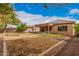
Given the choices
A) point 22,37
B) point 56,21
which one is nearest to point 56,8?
point 56,21

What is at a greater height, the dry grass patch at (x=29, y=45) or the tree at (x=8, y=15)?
the tree at (x=8, y=15)

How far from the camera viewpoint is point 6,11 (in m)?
7.05

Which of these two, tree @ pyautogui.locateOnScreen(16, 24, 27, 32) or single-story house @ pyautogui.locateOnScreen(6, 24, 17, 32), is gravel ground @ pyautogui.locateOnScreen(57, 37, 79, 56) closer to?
tree @ pyautogui.locateOnScreen(16, 24, 27, 32)

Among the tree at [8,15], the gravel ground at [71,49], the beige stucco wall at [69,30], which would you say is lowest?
the gravel ground at [71,49]

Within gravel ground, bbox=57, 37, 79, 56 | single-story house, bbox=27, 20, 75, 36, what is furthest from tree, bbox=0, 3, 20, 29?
gravel ground, bbox=57, 37, 79, 56

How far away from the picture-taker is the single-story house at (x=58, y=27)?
704 cm

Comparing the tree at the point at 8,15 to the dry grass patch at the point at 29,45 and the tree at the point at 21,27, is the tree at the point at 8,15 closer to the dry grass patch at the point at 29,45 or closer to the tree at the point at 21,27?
the tree at the point at 21,27

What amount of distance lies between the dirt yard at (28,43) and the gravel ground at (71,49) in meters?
0.18

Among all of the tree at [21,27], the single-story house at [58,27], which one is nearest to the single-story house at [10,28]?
the tree at [21,27]

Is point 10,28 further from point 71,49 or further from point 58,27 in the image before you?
point 71,49

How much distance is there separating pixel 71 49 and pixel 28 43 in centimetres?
66

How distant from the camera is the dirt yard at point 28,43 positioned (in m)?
6.99

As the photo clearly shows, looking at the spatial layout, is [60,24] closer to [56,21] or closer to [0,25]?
[56,21]

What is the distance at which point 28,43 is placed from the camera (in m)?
7.03
